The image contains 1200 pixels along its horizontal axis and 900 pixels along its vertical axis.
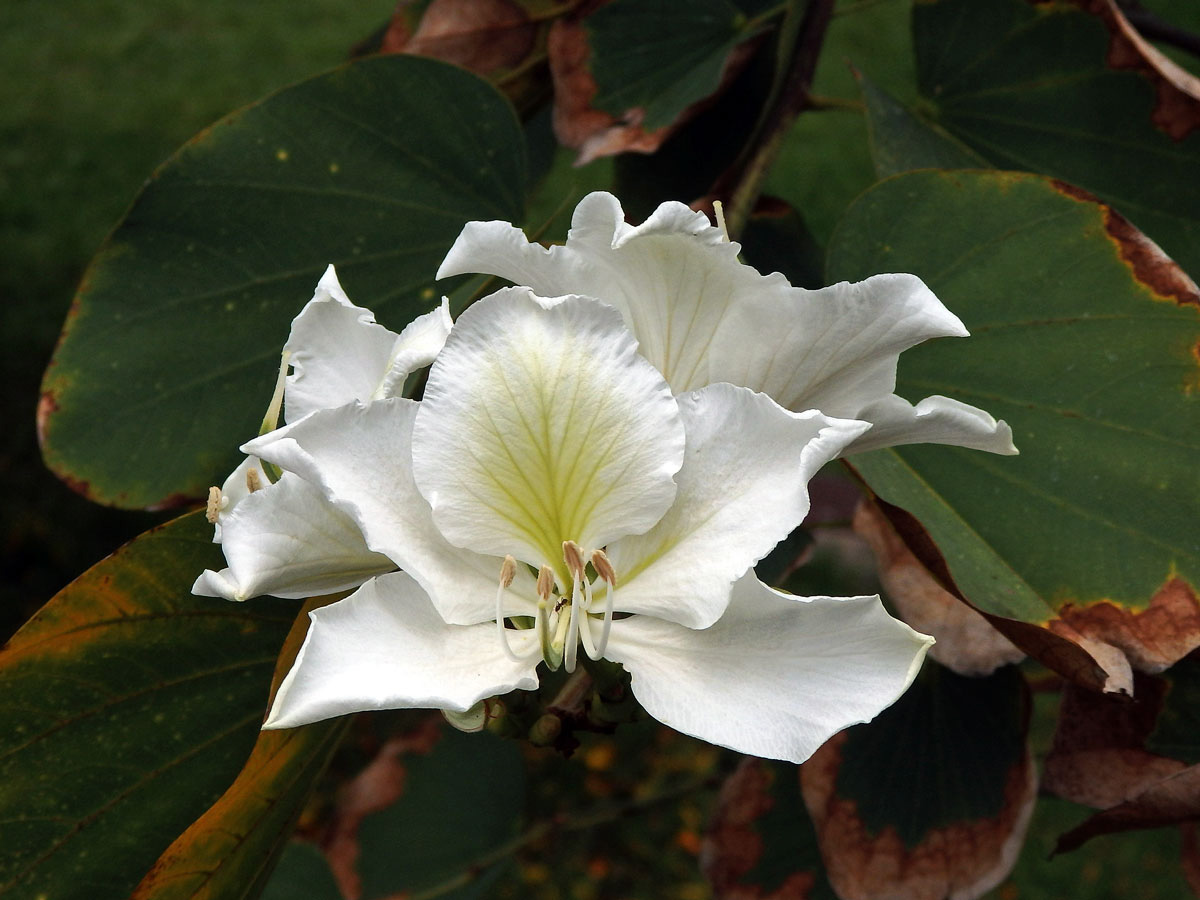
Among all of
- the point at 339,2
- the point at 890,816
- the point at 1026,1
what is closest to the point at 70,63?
the point at 339,2

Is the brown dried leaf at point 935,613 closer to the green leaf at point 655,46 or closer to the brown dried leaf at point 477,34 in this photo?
the green leaf at point 655,46

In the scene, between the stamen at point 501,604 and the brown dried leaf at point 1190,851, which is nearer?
the stamen at point 501,604

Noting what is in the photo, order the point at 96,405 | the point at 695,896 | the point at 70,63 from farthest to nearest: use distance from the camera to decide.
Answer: the point at 70,63 → the point at 695,896 → the point at 96,405

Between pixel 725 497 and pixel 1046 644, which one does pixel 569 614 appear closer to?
pixel 725 497

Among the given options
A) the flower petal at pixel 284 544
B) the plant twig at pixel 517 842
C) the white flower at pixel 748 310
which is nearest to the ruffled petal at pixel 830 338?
the white flower at pixel 748 310

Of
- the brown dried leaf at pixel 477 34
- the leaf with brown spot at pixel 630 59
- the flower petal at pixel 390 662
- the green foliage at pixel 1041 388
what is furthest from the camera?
the brown dried leaf at pixel 477 34

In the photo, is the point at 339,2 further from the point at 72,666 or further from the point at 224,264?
the point at 72,666

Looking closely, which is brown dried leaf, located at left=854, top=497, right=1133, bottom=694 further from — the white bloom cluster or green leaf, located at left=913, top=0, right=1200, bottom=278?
green leaf, located at left=913, top=0, right=1200, bottom=278
